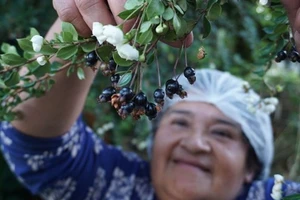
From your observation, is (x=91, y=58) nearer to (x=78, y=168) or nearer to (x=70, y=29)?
(x=70, y=29)

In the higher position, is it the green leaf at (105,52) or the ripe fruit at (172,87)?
the green leaf at (105,52)

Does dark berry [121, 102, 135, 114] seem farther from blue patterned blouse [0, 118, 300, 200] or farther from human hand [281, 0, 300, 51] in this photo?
blue patterned blouse [0, 118, 300, 200]

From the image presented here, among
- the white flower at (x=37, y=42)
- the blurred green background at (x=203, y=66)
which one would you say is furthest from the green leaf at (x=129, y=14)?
the blurred green background at (x=203, y=66)

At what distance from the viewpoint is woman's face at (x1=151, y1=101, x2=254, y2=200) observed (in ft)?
4.27

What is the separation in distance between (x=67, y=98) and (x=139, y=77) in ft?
1.84

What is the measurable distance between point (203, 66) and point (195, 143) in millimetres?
358

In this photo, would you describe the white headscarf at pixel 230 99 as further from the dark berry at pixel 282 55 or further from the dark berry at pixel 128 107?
the dark berry at pixel 128 107

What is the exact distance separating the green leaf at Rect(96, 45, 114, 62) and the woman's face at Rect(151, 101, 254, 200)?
777 millimetres

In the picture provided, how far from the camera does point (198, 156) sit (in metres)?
1.31

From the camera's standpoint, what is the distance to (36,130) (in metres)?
1.16

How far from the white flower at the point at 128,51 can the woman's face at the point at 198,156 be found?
84cm

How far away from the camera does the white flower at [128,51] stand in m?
0.48

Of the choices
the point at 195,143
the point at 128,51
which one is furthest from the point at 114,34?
the point at 195,143

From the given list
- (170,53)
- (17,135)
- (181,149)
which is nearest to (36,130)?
(17,135)
